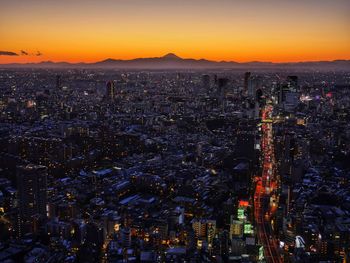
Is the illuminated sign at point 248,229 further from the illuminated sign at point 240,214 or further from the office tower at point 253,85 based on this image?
the office tower at point 253,85

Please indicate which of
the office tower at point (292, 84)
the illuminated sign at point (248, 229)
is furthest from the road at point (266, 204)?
the office tower at point (292, 84)

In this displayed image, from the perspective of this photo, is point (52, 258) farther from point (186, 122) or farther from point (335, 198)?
point (186, 122)

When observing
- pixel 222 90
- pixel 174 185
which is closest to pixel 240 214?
pixel 174 185

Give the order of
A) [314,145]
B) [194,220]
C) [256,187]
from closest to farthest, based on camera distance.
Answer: [194,220]
[256,187]
[314,145]

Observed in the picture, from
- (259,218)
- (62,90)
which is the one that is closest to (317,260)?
(259,218)

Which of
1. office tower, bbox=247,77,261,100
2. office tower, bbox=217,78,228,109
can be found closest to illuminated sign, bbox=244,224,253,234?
office tower, bbox=217,78,228,109

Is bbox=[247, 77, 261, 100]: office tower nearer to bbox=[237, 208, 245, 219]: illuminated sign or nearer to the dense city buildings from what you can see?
the dense city buildings
